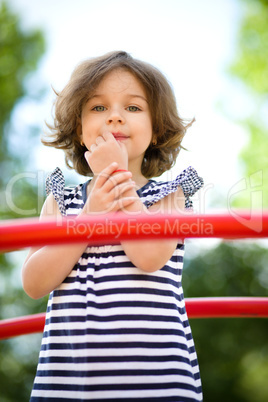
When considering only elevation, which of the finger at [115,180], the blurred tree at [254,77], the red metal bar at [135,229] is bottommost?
the red metal bar at [135,229]

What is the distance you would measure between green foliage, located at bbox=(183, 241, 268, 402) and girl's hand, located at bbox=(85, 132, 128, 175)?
364 centimetres

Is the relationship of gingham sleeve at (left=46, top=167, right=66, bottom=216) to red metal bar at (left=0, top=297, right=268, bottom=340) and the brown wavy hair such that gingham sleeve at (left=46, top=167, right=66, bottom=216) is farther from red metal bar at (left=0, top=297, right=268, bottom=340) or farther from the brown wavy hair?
red metal bar at (left=0, top=297, right=268, bottom=340)

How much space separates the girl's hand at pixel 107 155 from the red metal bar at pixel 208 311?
1.55 feet

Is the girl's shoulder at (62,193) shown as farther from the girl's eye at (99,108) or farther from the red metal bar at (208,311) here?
the red metal bar at (208,311)

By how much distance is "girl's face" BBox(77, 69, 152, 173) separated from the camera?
117 cm

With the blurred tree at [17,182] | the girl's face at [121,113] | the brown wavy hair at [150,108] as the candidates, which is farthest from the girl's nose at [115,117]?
the blurred tree at [17,182]

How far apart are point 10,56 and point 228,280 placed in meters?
3.69

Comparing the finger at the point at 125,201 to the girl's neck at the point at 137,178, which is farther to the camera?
the girl's neck at the point at 137,178

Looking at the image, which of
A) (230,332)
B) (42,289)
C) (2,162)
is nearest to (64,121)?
(42,289)

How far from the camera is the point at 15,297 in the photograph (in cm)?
488

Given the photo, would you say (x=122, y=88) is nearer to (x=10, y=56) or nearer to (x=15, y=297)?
(x=15, y=297)

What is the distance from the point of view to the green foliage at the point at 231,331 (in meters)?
4.43

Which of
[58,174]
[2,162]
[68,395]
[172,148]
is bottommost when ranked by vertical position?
[68,395]

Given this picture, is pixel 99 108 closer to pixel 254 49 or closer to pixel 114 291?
pixel 114 291
